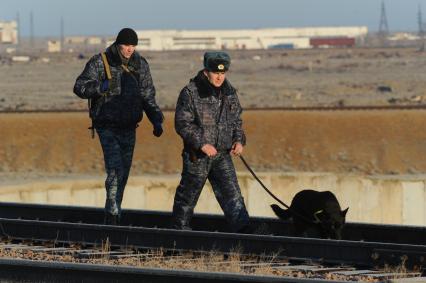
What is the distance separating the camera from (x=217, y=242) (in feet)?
39.2

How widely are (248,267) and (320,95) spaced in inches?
2078

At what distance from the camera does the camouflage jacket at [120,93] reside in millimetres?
13023

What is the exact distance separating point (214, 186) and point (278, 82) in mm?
68476

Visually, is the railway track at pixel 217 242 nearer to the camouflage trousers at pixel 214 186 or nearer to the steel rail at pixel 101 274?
the steel rail at pixel 101 274

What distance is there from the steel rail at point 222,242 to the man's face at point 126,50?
66.6 inches

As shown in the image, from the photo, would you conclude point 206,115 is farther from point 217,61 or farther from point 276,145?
point 276,145

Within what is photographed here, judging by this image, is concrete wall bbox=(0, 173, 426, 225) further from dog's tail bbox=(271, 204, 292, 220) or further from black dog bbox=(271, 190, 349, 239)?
black dog bbox=(271, 190, 349, 239)

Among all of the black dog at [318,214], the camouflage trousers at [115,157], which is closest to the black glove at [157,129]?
the camouflage trousers at [115,157]

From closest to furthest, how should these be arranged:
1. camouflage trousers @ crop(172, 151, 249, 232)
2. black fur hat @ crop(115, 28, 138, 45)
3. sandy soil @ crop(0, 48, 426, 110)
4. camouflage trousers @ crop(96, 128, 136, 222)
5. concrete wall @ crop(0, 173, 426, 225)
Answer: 1. camouflage trousers @ crop(172, 151, 249, 232)
2. black fur hat @ crop(115, 28, 138, 45)
3. camouflage trousers @ crop(96, 128, 136, 222)
4. concrete wall @ crop(0, 173, 426, 225)
5. sandy soil @ crop(0, 48, 426, 110)

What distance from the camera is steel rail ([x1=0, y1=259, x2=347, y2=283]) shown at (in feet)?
29.6

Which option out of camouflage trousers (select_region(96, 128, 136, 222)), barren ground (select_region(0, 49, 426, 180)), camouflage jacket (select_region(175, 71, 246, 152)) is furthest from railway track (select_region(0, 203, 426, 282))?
barren ground (select_region(0, 49, 426, 180))

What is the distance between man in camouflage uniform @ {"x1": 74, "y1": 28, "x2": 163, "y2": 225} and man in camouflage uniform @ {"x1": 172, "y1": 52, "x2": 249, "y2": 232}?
718mm

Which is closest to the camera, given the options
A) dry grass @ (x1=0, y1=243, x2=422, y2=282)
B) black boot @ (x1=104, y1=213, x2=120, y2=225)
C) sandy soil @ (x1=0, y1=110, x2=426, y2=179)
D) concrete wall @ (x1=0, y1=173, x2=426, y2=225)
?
dry grass @ (x1=0, y1=243, x2=422, y2=282)

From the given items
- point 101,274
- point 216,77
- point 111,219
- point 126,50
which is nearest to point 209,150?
point 216,77
